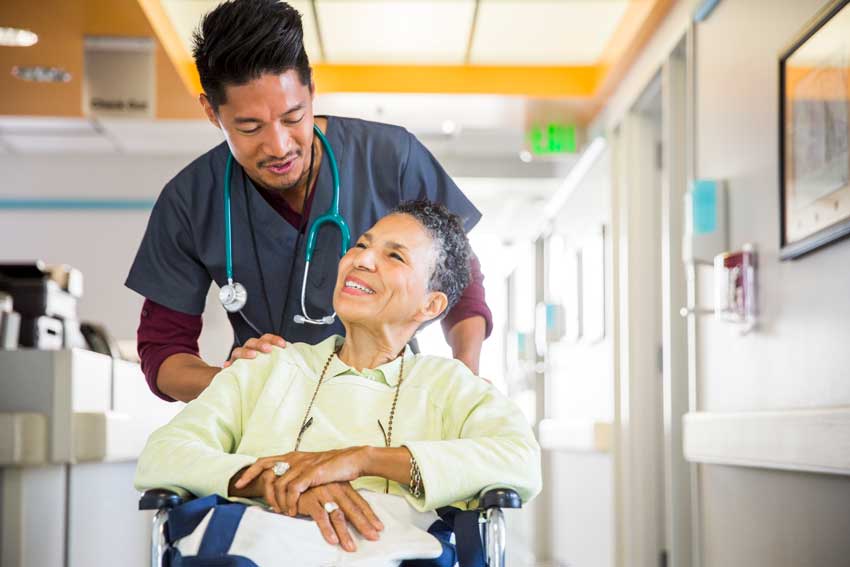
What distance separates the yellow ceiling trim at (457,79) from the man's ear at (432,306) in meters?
3.84

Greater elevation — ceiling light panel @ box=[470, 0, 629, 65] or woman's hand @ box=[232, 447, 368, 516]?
ceiling light panel @ box=[470, 0, 629, 65]

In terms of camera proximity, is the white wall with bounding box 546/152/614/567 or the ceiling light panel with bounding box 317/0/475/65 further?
the white wall with bounding box 546/152/614/567

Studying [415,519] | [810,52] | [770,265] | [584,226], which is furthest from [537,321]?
[415,519]

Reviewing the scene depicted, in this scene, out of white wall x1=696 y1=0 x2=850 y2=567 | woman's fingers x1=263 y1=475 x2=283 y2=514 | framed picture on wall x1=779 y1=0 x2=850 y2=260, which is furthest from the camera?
white wall x1=696 y1=0 x2=850 y2=567

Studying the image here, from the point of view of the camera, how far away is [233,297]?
6.81ft

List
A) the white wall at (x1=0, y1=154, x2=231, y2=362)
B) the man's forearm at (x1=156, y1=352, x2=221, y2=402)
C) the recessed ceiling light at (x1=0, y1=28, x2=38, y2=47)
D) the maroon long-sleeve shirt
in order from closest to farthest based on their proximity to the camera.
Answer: the man's forearm at (x1=156, y1=352, x2=221, y2=402) < the maroon long-sleeve shirt < the recessed ceiling light at (x1=0, y1=28, x2=38, y2=47) < the white wall at (x1=0, y1=154, x2=231, y2=362)

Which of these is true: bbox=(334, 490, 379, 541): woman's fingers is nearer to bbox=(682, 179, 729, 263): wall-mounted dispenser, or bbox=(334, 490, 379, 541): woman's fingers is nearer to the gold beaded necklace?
the gold beaded necklace

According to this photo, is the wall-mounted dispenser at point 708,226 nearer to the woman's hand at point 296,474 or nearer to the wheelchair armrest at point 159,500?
the woman's hand at point 296,474

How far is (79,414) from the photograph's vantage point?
3.11m

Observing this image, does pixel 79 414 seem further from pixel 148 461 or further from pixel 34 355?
pixel 148 461

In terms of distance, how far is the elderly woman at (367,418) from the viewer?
1.59 meters

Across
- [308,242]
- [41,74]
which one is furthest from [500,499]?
[41,74]

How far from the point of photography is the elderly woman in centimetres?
159

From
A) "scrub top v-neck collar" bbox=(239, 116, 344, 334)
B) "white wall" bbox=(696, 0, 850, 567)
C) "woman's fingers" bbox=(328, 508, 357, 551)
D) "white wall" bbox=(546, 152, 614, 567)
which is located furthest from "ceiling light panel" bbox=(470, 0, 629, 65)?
"woman's fingers" bbox=(328, 508, 357, 551)
